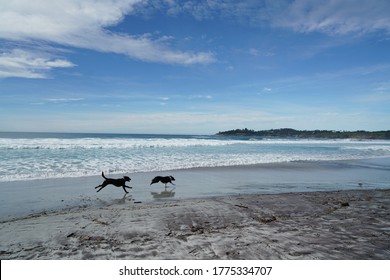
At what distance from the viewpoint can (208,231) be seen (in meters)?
4.98

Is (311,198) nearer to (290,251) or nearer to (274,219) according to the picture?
(274,219)

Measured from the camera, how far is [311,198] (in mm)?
8023

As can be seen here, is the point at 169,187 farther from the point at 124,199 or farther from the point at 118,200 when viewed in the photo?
the point at 118,200

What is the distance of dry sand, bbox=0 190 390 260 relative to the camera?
4.01m

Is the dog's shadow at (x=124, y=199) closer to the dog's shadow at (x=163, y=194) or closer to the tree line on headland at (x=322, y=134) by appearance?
the dog's shadow at (x=163, y=194)

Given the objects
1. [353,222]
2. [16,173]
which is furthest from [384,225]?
[16,173]

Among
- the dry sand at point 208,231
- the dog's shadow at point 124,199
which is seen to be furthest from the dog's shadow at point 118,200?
the dry sand at point 208,231

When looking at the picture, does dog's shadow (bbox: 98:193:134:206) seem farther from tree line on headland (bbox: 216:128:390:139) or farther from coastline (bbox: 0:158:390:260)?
tree line on headland (bbox: 216:128:390:139)

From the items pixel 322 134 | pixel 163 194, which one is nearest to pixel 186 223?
pixel 163 194

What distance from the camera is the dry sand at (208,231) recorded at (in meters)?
4.01

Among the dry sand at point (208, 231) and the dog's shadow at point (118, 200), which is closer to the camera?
the dry sand at point (208, 231)

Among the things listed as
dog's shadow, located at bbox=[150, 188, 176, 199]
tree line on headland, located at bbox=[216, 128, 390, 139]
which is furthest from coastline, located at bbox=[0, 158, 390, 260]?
tree line on headland, located at bbox=[216, 128, 390, 139]

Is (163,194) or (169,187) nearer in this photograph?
(163,194)
